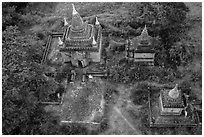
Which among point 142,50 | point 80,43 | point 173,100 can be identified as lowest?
point 173,100

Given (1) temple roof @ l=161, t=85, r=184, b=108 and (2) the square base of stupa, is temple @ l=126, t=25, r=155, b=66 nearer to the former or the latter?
(1) temple roof @ l=161, t=85, r=184, b=108

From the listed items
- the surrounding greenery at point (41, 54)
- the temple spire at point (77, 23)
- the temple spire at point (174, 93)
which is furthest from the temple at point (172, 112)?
the temple spire at point (77, 23)

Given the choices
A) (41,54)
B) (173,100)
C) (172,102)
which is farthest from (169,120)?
(41,54)

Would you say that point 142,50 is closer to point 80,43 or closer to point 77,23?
point 80,43

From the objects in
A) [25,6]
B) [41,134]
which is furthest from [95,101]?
[25,6]

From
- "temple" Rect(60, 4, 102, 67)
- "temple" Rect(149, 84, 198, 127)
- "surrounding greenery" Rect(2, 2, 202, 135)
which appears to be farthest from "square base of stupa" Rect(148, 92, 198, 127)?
"temple" Rect(60, 4, 102, 67)

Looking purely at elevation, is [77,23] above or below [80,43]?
above
